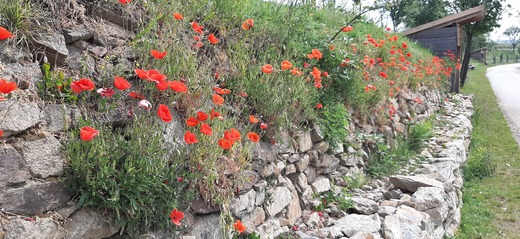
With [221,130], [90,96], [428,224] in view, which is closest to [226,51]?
[221,130]

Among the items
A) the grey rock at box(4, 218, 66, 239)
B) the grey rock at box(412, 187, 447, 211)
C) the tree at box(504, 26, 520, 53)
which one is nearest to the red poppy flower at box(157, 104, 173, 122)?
the grey rock at box(4, 218, 66, 239)

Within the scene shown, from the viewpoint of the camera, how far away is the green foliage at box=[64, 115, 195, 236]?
6.59ft

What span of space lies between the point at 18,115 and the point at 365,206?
312 cm

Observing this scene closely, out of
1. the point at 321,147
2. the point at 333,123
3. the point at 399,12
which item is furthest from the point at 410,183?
the point at 399,12

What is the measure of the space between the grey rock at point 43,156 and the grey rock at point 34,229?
24 centimetres

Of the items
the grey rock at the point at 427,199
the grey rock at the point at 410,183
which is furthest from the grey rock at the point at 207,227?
the grey rock at the point at 410,183

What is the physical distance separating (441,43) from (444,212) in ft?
37.2

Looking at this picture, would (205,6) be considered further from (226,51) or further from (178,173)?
(178,173)

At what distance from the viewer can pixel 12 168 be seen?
1831 millimetres

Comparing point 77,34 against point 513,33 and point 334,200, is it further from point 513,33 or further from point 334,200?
point 513,33

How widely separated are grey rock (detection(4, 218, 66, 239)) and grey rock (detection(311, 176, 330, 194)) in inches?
102

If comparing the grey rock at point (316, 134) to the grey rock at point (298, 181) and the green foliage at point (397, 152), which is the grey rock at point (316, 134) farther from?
the green foliage at point (397, 152)

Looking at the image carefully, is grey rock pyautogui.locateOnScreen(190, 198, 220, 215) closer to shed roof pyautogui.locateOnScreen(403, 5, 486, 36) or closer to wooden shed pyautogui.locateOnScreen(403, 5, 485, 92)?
wooden shed pyautogui.locateOnScreen(403, 5, 485, 92)

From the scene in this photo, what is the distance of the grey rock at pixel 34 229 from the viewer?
1721 mm
